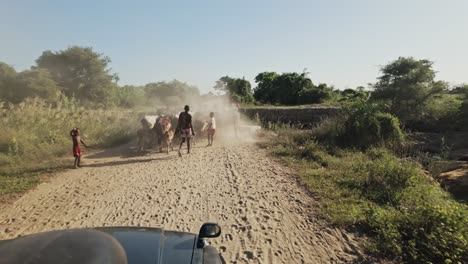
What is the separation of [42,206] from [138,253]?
532 centimetres

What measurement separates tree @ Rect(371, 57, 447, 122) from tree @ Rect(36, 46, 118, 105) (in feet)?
98.7

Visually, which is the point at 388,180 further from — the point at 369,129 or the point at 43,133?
the point at 43,133

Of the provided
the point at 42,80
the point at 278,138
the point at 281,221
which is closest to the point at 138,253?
the point at 281,221

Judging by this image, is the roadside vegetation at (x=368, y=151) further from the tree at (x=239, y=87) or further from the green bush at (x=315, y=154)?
the tree at (x=239, y=87)

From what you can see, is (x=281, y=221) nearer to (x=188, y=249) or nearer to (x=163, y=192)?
(x=163, y=192)

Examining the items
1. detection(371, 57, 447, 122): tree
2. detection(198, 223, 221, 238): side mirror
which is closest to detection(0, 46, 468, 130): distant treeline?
detection(371, 57, 447, 122): tree

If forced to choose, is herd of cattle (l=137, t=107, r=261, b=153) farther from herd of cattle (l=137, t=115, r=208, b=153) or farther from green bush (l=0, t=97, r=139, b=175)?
green bush (l=0, t=97, r=139, b=175)

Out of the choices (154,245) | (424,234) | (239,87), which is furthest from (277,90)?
(154,245)

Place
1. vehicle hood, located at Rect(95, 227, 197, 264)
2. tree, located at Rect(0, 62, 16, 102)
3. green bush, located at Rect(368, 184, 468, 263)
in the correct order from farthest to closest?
tree, located at Rect(0, 62, 16, 102) < green bush, located at Rect(368, 184, 468, 263) < vehicle hood, located at Rect(95, 227, 197, 264)

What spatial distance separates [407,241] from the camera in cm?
448

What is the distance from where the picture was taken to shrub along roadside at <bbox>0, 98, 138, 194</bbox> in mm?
A: 8898

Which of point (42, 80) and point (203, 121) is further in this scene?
point (42, 80)

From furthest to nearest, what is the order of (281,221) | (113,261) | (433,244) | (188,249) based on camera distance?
(281,221) → (433,244) → (188,249) → (113,261)

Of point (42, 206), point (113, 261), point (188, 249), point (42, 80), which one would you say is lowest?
point (42, 206)
